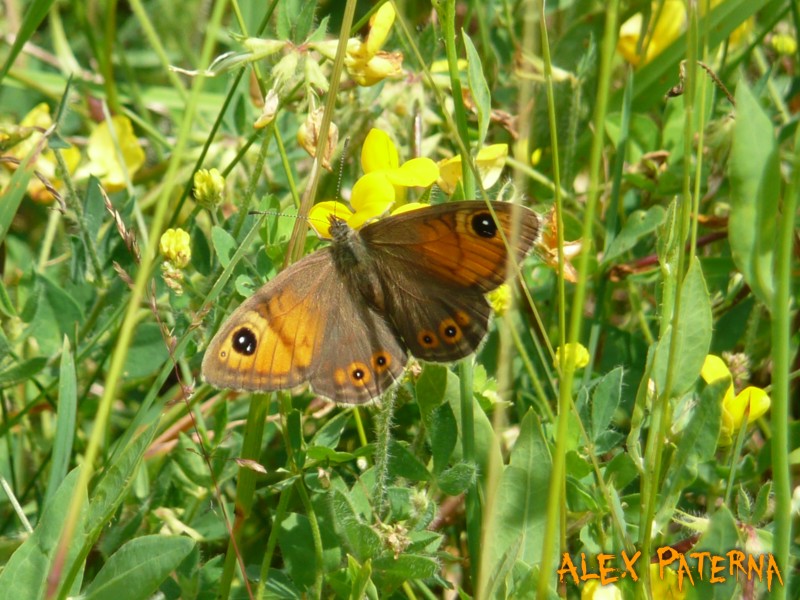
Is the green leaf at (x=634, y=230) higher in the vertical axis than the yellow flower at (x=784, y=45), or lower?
lower

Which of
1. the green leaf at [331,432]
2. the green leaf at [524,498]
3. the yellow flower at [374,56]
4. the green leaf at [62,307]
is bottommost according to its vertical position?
the green leaf at [524,498]

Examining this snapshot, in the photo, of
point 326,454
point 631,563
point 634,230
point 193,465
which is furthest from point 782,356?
point 193,465

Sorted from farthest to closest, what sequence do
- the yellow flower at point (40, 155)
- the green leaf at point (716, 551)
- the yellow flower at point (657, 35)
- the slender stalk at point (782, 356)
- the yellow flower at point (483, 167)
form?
the yellow flower at point (657, 35) → the yellow flower at point (40, 155) → the yellow flower at point (483, 167) → the green leaf at point (716, 551) → the slender stalk at point (782, 356)

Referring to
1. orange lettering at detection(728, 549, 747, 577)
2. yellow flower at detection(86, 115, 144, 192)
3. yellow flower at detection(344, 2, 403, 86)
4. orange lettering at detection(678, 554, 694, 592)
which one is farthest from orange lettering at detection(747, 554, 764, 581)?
yellow flower at detection(86, 115, 144, 192)

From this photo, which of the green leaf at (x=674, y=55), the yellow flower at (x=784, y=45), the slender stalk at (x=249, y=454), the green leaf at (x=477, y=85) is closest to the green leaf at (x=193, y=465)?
the slender stalk at (x=249, y=454)

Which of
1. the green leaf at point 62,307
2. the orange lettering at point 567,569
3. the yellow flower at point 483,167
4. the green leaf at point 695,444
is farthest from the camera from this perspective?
the green leaf at point 62,307

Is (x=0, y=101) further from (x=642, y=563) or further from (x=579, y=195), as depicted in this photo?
(x=642, y=563)

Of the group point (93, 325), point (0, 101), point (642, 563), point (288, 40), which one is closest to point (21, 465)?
point (93, 325)

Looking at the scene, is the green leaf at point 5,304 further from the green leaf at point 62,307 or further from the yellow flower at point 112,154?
the yellow flower at point 112,154
